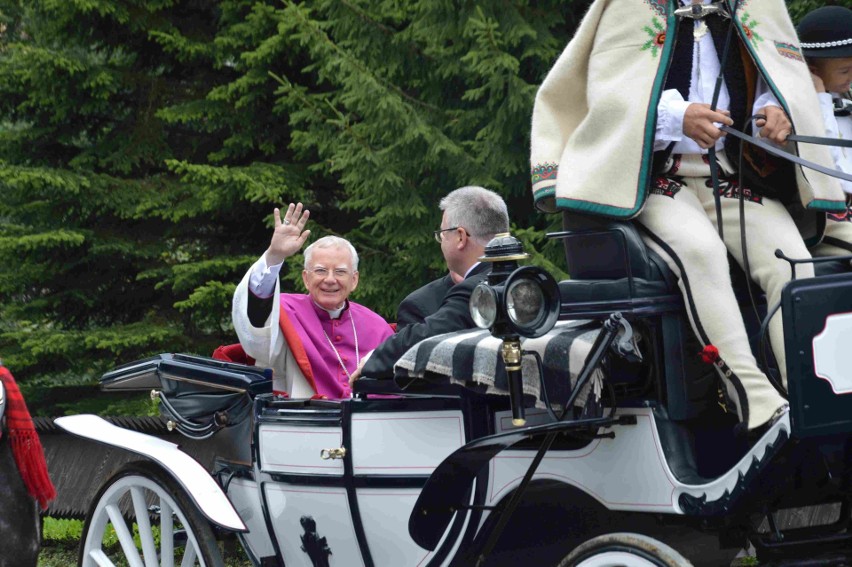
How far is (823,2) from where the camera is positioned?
725 centimetres

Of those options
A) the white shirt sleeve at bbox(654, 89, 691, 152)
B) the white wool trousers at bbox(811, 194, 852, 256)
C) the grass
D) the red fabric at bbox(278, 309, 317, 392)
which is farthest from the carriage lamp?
the grass

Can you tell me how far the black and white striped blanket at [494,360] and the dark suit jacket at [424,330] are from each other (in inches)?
7.0

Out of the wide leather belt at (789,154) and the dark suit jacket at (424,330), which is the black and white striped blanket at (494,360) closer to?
the dark suit jacket at (424,330)

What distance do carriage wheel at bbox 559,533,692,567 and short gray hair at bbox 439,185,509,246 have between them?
1.72 m

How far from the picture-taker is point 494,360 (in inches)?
135

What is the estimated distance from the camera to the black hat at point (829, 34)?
3.71 m

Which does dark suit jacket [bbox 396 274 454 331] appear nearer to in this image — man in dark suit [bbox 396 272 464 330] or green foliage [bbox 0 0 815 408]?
man in dark suit [bbox 396 272 464 330]

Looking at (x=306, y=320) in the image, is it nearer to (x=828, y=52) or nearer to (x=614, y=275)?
(x=614, y=275)

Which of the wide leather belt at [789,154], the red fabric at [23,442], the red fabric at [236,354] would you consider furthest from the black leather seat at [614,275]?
the red fabric at [23,442]

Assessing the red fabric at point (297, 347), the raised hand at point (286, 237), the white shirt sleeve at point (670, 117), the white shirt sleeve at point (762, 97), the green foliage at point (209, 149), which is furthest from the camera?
the green foliage at point (209, 149)

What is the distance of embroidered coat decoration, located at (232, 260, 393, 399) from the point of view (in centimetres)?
489

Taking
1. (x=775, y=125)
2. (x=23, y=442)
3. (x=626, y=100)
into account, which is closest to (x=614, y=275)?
(x=626, y=100)

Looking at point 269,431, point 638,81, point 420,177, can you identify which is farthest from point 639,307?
point 420,177

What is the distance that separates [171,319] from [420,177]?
320 cm
